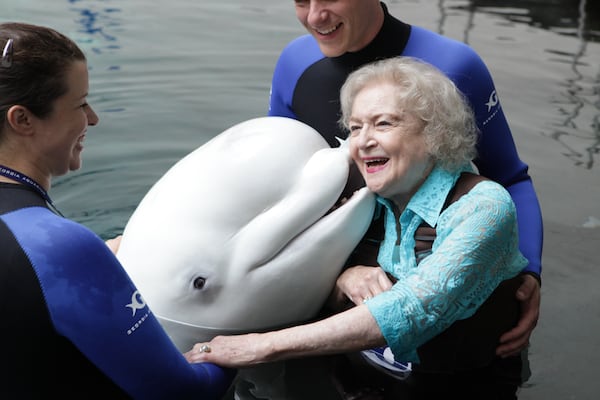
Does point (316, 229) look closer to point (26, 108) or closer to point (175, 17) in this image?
point (26, 108)

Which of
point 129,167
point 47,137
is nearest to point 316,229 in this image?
point 47,137

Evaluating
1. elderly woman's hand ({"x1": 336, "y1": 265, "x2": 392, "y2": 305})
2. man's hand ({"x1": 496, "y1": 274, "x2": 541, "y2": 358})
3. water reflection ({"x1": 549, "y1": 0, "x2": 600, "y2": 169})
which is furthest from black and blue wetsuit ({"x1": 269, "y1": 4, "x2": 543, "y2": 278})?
water reflection ({"x1": 549, "y1": 0, "x2": 600, "y2": 169})

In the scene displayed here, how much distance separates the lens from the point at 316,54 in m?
4.33

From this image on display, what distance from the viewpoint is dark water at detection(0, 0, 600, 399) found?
198 inches

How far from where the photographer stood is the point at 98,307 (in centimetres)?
250

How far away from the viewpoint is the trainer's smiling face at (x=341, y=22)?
155 inches

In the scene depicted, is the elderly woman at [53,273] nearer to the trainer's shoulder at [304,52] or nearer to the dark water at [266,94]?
the trainer's shoulder at [304,52]

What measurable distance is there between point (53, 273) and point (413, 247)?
59.4 inches

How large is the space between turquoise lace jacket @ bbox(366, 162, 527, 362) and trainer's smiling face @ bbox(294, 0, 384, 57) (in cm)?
110

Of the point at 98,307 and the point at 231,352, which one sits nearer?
the point at 98,307

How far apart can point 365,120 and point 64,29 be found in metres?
9.66

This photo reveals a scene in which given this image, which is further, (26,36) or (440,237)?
(440,237)

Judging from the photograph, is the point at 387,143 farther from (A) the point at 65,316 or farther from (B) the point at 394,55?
(A) the point at 65,316

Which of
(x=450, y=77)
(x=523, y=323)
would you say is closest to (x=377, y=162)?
(x=450, y=77)
